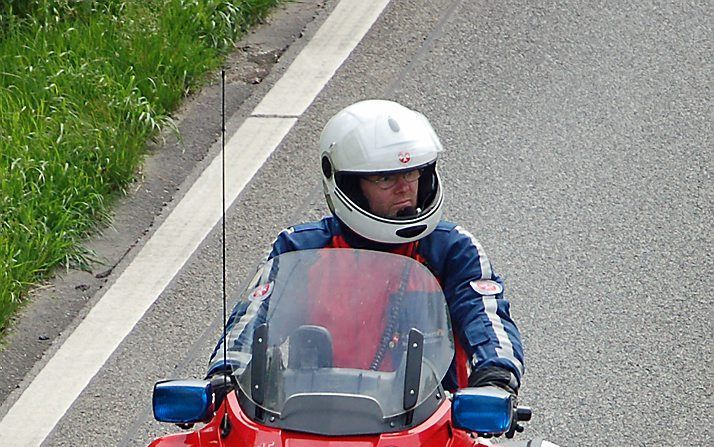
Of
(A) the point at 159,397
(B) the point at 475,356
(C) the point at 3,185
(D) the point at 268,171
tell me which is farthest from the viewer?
(D) the point at 268,171

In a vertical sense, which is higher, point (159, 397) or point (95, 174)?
point (159, 397)

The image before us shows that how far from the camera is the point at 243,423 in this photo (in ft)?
10.7

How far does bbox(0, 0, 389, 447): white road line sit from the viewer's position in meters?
5.53

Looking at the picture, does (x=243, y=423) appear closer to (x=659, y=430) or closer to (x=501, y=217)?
(x=659, y=430)

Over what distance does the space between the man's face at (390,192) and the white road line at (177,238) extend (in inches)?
77.3

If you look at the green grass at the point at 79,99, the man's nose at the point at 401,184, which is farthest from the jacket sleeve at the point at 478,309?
the green grass at the point at 79,99

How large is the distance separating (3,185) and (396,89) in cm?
227

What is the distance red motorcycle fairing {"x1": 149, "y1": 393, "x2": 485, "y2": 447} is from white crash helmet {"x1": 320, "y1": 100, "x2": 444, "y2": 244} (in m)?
0.70

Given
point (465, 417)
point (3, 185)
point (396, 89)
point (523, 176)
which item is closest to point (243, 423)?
point (465, 417)

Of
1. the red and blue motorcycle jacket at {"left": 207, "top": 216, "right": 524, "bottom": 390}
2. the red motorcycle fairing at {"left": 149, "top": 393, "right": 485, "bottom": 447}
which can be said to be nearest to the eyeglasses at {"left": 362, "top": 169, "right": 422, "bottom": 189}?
the red and blue motorcycle jacket at {"left": 207, "top": 216, "right": 524, "bottom": 390}

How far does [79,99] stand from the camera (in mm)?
7191

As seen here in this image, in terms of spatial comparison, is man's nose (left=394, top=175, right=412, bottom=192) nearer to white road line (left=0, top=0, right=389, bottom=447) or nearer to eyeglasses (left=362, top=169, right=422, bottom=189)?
eyeglasses (left=362, top=169, right=422, bottom=189)

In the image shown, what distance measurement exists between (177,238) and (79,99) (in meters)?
1.10

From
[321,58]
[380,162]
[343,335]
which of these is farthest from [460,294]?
[321,58]
